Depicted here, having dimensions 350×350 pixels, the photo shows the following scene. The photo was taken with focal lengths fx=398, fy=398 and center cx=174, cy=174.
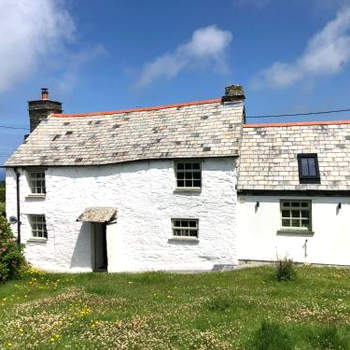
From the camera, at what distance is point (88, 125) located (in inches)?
931

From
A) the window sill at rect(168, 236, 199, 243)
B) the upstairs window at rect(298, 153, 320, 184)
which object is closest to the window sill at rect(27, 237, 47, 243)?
the window sill at rect(168, 236, 199, 243)

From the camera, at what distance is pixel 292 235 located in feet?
60.1

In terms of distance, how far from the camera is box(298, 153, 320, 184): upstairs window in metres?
18.3

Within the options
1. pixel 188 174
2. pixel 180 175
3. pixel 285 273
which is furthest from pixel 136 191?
pixel 285 273

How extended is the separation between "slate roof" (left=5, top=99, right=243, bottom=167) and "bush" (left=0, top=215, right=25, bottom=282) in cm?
424

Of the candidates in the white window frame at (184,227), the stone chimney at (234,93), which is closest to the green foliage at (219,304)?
the white window frame at (184,227)

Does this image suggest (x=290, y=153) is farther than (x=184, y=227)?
Yes

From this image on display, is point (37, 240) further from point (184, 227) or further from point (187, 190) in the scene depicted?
point (187, 190)

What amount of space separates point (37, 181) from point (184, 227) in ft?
29.2

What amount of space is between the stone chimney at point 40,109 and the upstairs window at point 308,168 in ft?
51.3

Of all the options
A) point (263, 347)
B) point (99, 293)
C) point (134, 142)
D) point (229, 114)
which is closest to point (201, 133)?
point (229, 114)

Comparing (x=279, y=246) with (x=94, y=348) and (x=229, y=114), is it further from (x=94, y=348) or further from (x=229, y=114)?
(x=94, y=348)

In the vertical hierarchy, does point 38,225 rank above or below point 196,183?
below

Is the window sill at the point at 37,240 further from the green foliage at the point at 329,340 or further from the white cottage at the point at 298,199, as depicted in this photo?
the green foliage at the point at 329,340
